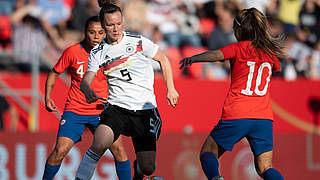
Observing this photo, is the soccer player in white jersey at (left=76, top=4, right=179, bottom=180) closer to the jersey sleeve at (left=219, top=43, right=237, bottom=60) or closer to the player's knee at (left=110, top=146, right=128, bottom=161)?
the jersey sleeve at (left=219, top=43, right=237, bottom=60)

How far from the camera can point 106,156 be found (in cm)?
1043

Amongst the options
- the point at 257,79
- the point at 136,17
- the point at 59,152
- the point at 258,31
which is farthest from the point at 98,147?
the point at 136,17

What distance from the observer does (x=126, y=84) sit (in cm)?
680

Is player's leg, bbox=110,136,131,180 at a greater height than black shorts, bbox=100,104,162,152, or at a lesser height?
lesser

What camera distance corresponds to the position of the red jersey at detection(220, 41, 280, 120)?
257 inches

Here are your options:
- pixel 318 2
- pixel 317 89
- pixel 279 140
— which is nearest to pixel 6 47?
pixel 279 140

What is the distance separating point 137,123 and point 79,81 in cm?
144

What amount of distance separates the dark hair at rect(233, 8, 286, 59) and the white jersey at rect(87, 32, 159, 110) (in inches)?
39.9

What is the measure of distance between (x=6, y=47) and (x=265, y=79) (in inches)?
278

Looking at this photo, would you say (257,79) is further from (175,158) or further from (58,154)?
(175,158)

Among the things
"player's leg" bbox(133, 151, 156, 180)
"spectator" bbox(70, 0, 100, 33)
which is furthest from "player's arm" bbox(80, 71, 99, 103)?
"spectator" bbox(70, 0, 100, 33)

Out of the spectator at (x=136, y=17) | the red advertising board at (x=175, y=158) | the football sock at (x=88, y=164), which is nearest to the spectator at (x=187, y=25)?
the spectator at (x=136, y=17)

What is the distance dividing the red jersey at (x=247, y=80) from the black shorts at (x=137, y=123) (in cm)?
87

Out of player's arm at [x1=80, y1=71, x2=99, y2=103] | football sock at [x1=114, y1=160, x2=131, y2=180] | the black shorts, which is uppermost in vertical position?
player's arm at [x1=80, y1=71, x2=99, y2=103]
